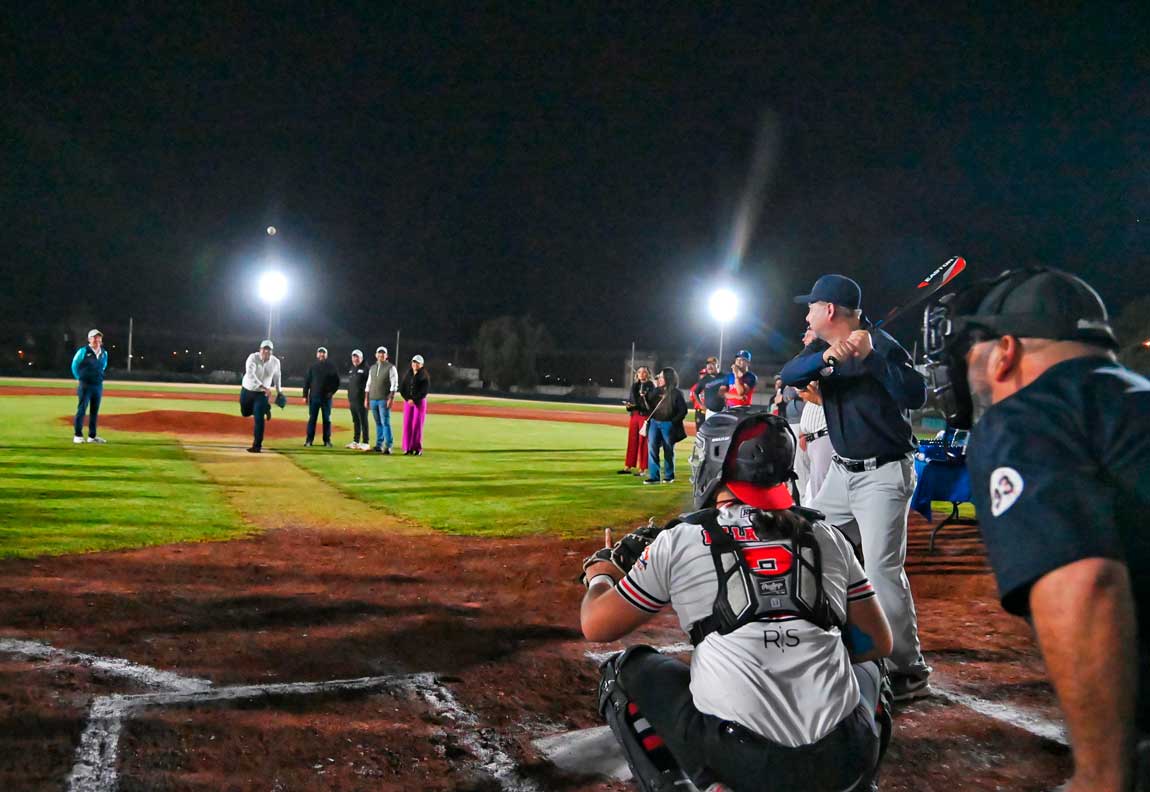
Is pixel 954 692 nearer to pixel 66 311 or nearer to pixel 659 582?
pixel 659 582

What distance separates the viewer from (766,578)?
2445mm

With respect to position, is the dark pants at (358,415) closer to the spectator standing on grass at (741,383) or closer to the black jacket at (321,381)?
the black jacket at (321,381)

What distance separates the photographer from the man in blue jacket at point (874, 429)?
470 cm

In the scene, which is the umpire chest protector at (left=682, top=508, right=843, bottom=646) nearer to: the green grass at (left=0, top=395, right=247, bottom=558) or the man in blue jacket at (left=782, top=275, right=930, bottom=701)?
the man in blue jacket at (left=782, top=275, right=930, bottom=701)

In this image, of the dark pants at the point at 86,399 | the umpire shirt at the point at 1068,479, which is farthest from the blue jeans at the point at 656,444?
the umpire shirt at the point at 1068,479

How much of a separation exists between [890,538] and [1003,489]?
11.4 feet

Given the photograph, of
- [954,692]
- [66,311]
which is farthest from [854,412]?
[66,311]

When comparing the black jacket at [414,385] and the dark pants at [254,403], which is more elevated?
the black jacket at [414,385]

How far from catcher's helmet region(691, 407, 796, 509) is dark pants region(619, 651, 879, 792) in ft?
2.09

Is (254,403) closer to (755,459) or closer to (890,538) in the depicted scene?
(890,538)

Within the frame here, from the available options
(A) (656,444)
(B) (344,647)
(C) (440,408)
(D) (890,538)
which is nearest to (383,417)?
(A) (656,444)

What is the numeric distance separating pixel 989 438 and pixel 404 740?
3.25 metres

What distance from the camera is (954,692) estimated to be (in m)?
4.89

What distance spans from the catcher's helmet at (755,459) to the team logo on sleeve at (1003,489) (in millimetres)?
1068
